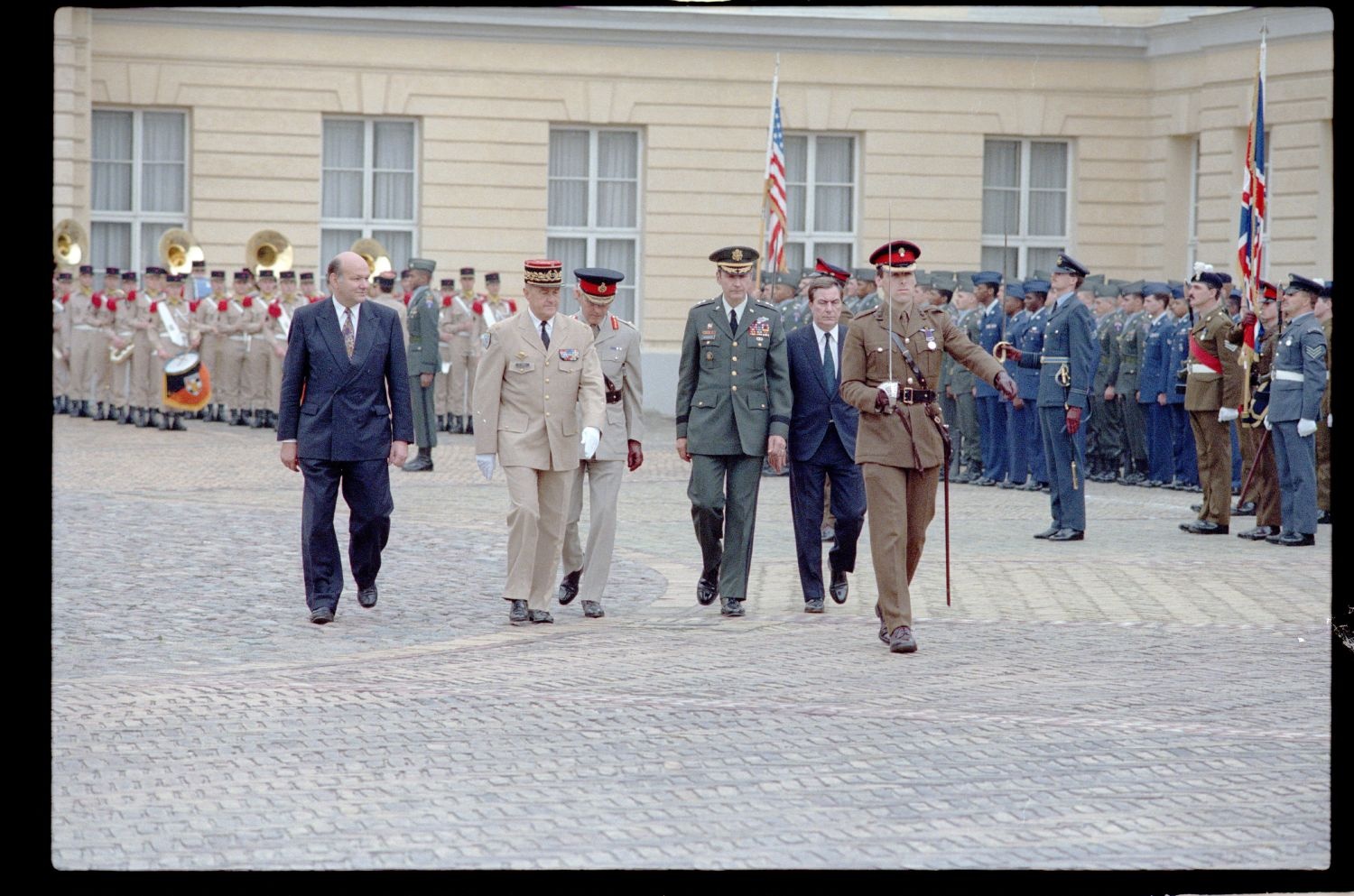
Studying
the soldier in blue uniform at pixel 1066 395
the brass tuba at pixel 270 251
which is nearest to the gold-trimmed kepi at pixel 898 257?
the soldier in blue uniform at pixel 1066 395

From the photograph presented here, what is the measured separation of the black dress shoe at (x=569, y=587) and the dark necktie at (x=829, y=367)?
1661 mm

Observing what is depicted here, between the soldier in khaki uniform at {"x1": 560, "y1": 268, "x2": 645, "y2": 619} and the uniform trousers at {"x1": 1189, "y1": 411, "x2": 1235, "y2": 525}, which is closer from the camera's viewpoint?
the soldier in khaki uniform at {"x1": 560, "y1": 268, "x2": 645, "y2": 619}

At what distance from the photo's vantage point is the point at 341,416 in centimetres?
1038

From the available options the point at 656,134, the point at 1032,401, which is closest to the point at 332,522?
the point at 1032,401

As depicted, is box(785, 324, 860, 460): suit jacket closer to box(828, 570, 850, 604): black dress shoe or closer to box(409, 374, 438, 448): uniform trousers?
box(828, 570, 850, 604): black dress shoe

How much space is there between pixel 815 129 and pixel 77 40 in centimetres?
991

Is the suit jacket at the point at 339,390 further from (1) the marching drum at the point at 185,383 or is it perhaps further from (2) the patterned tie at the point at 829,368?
(1) the marching drum at the point at 185,383

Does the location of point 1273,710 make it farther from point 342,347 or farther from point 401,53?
point 401,53

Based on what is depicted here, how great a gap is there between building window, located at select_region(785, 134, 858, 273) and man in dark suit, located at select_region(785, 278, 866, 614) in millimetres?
18318

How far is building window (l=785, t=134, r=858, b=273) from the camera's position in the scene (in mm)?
29516

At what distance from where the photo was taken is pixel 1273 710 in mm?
8125

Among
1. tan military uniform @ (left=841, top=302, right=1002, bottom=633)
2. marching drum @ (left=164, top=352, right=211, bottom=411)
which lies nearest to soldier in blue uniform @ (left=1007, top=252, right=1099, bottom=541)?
tan military uniform @ (left=841, top=302, right=1002, bottom=633)

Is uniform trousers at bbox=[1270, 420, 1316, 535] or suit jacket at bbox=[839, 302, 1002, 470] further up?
suit jacket at bbox=[839, 302, 1002, 470]

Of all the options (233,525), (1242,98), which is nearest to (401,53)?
(1242,98)
